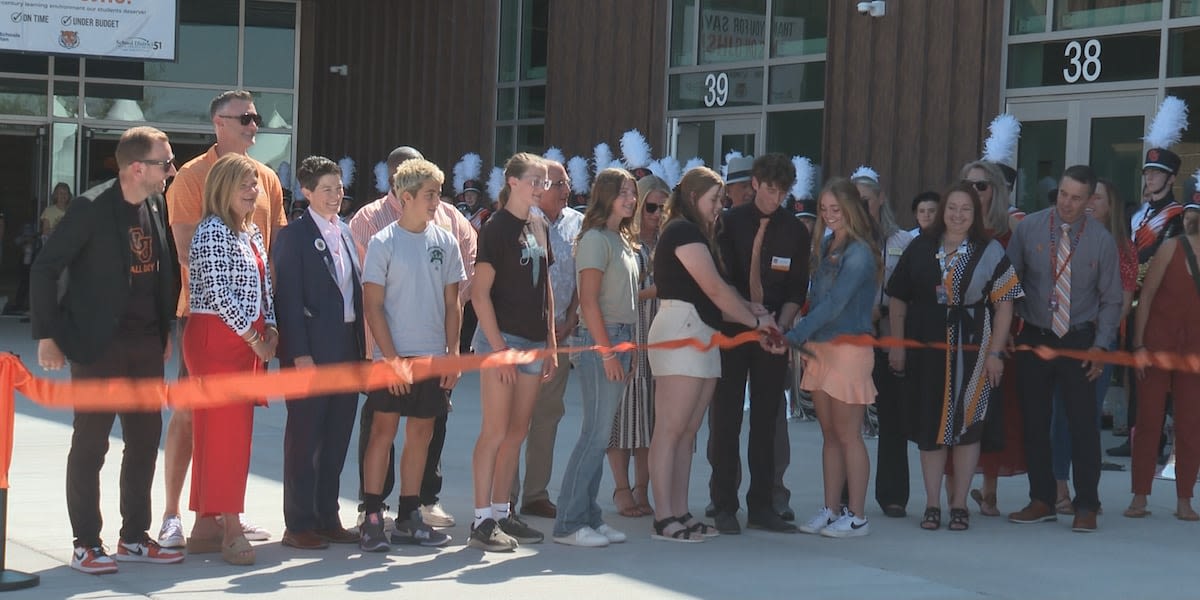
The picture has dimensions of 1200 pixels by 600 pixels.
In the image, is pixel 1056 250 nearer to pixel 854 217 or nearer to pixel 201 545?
pixel 854 217

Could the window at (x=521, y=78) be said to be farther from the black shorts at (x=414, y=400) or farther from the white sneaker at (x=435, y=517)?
the black shorts at (x=414, y=400)

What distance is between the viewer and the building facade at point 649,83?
12781mm

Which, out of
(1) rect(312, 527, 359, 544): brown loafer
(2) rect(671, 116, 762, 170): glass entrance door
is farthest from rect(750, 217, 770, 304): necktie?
(2) rect(671, 116, 762, 170): glass entrance door

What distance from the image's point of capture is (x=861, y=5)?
14188 millimetres

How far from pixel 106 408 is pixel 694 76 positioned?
38.4 feet

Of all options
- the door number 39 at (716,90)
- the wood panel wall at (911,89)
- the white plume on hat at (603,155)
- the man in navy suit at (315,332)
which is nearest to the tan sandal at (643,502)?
the man in navy suit at (315,332)

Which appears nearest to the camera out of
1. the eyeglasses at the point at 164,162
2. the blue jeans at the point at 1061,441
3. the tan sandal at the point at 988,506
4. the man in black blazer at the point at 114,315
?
the man in black blazer at the point at 114,315

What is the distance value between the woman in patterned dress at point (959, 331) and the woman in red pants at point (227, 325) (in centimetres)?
341

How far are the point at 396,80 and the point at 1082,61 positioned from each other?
13030 mm

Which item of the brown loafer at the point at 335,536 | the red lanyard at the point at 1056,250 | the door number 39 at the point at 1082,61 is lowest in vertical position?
the brown loafer at the point at 335,536

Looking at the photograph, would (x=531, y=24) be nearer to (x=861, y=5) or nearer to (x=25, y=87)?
(x=861, y=5)

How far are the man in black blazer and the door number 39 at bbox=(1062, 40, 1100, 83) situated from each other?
8.70m

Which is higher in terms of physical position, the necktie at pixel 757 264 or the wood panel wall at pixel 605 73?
the wood panel wall at pixel 605 73

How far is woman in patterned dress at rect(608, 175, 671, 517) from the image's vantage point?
7906 mm
